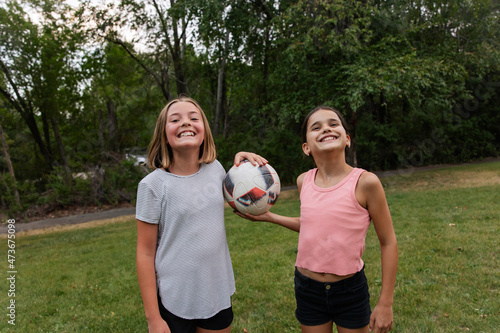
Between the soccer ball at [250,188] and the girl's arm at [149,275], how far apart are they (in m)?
0.55

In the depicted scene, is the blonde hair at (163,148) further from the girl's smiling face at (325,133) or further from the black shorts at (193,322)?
the black shorts at (193,322)

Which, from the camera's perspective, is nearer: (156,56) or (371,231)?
(371,231)

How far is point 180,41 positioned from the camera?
1628 cm

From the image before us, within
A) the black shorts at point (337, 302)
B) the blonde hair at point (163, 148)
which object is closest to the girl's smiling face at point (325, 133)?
the blonde hair at point (163, 148)

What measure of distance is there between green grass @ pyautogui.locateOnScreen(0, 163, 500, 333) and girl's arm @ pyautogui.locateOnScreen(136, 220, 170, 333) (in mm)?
1894

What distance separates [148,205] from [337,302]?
1.11 meters

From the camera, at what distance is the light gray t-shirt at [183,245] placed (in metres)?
1.94

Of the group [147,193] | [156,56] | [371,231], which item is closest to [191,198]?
[147,193]

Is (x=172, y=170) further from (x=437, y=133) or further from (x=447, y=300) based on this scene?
(x=437, y=133)

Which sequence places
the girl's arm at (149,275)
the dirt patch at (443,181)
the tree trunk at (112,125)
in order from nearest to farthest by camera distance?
the girl's arm at (149,275) < the dirt patch at (443,181) < the tree trunk at (112,125)

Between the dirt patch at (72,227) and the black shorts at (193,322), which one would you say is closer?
the black shorts at (193,322)

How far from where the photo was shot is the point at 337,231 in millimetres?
1990

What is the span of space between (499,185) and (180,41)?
12942mm

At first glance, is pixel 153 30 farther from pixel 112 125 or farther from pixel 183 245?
pixel 183 245
